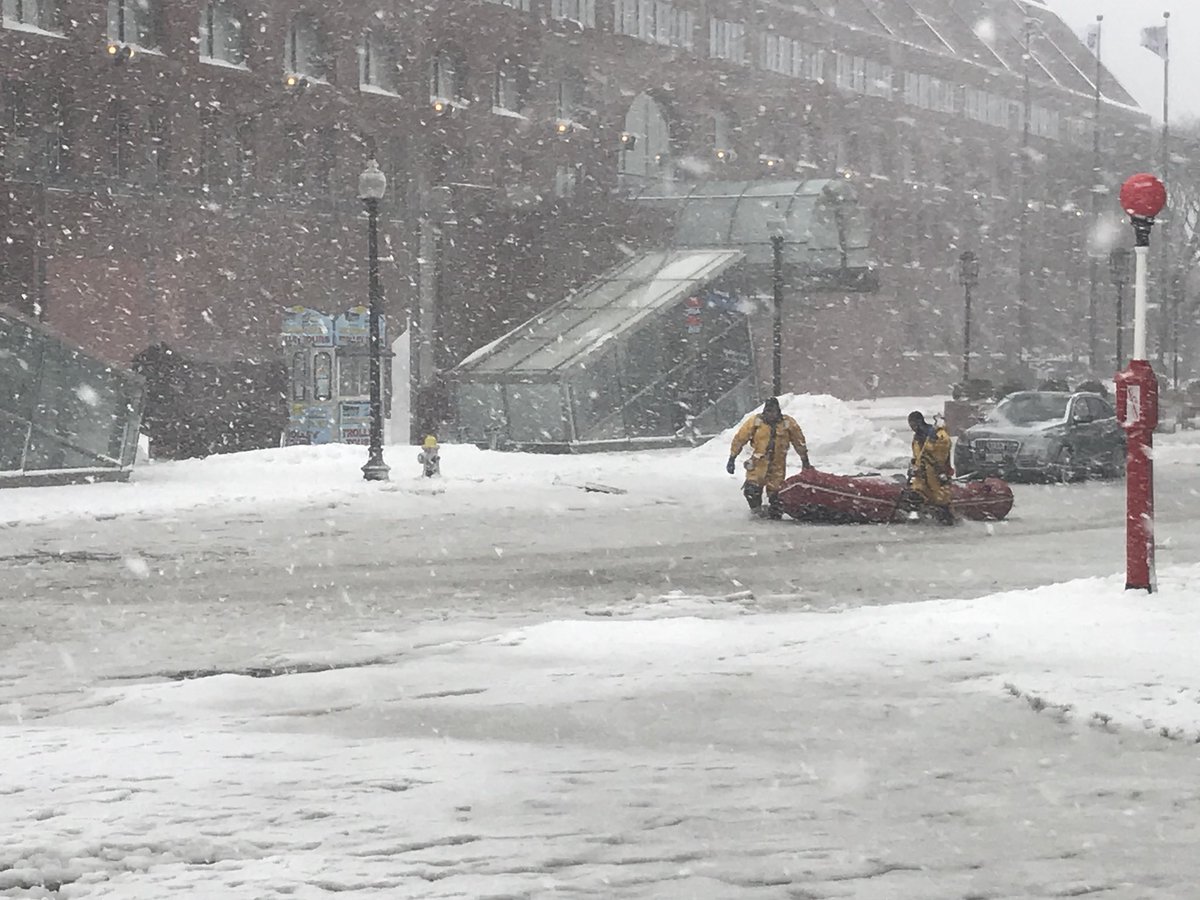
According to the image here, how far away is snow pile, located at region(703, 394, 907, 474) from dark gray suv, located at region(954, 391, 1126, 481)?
166 centimetres

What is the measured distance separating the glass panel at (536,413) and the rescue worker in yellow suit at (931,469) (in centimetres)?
1687

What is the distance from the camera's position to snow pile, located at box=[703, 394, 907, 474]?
30297 mm

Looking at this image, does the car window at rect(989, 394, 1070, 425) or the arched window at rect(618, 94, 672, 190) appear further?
the arched window at rect(618, 94, 672, 190)

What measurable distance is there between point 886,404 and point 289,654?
4723 cm

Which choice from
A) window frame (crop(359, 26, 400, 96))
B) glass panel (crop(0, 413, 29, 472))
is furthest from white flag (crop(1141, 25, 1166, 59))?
glass panel (crop(0, 413, 29, 472))

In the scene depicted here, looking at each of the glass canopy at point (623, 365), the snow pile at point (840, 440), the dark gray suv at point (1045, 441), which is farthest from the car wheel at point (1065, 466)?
the glass canopy at point (623, 365)

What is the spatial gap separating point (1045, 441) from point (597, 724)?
20.4 m

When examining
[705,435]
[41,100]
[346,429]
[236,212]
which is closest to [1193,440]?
[705,435]

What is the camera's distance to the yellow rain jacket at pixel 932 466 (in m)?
19.2

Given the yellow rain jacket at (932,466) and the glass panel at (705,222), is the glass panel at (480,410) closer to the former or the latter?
the glass panel at (705,222)

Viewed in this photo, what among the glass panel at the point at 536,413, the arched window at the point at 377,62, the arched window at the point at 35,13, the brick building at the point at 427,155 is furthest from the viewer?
the arched window at the point at 377,62

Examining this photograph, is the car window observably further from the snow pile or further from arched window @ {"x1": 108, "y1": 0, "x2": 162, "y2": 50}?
arched window @ {"x1": 108, "y1": 0, "x2": 162, "y2": 50}

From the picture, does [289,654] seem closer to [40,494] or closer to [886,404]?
[40,494]

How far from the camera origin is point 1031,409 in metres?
29.3
